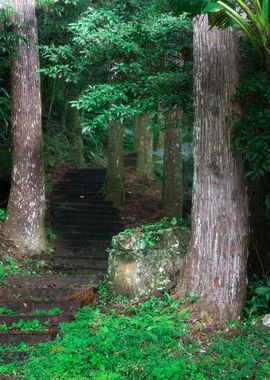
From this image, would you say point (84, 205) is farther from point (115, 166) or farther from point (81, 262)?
point (81, 262)

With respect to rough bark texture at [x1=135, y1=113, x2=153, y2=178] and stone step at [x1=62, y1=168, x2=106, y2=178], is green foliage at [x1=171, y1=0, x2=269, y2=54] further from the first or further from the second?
stone step at [x1=62, y1=168, x2=106, y2=178]

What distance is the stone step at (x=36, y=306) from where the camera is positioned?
8250mm

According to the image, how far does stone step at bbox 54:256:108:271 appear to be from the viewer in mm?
12297

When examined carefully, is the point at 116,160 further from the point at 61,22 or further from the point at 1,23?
the point at 1,23

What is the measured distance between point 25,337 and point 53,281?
2828 millimetres

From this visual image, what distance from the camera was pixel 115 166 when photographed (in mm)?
16922

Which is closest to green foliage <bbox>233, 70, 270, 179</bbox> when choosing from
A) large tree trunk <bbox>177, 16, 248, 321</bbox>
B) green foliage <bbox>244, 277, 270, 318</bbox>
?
large tree trunk <bbox>177, 16, 248, 321</bbox>

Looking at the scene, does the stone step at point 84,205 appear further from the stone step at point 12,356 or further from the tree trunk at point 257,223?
the stone step at point 12,356

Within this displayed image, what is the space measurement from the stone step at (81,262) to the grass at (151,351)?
4.71m

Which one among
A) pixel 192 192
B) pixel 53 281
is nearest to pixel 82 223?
pixel 53 281

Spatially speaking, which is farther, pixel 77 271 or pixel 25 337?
pixel 77 271

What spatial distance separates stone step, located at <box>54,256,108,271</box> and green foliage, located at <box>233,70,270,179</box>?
5818 millimetres

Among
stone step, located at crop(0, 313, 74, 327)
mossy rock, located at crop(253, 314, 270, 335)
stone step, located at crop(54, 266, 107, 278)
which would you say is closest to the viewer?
mossy rock, located at crop(253, 314, 270, 335)

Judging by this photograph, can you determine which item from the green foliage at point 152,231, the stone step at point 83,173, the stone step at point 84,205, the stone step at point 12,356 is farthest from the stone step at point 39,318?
the stone step at point 83,173
